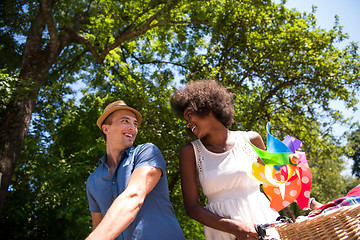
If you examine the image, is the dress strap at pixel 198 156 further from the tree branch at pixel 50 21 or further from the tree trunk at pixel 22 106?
the tree branch at pixel 50 21

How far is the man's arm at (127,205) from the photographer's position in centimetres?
136

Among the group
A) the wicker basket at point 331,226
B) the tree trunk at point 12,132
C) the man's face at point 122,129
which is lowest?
the wicker basket at point 331,226

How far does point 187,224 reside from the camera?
805 cm

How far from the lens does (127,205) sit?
1500 mm

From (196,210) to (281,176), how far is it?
1.79ft

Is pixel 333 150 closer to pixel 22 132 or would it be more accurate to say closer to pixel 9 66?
pixel 22 132

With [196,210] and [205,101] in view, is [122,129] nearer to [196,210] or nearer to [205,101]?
[205,101]

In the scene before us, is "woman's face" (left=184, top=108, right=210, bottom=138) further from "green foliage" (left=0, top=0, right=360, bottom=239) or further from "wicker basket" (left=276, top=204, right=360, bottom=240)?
"green foliage" (left=0, top=0, right=360, bottom=239)

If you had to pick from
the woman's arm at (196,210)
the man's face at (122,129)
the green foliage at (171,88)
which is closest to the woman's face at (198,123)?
the woman's arm at (196,210)

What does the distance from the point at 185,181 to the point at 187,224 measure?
20.9 feet

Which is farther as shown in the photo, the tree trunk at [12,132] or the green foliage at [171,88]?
the green foliage at [171,88]

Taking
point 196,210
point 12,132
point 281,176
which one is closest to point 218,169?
point 196,210

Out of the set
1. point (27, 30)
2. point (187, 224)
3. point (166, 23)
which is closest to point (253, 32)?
point (166, 23)

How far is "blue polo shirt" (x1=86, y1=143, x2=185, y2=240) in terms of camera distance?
5.83 feet
